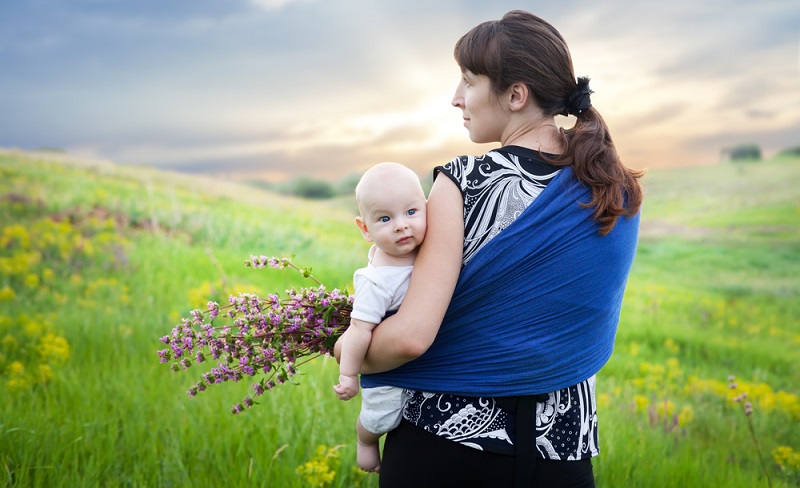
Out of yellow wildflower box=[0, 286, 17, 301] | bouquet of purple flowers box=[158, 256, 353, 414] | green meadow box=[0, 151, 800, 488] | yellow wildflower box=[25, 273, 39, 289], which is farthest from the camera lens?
yellow wildflower box=[25, 273, 39, 289]

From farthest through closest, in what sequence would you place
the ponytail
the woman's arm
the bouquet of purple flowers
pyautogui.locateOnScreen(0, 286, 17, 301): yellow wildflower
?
pyautogui.locateOnScreen(0, 286, 17, 301): yellow wildflower
the bouquet of purple flowers
the ponytail
the woman's arm

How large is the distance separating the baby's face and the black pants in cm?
54

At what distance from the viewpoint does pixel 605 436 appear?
3936mm

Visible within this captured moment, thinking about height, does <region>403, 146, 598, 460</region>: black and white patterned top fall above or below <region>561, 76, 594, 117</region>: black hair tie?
below

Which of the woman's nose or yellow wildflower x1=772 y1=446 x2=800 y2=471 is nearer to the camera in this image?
the woman's nose

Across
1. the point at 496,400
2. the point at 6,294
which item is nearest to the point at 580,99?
the point at 496,400

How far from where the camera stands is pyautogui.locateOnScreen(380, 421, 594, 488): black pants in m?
1.92

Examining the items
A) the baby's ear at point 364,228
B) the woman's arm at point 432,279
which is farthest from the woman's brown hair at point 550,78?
the baby's ear at point 364,228

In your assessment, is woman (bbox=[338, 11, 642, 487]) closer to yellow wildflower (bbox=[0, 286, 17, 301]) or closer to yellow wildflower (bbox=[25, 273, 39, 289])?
yellow wildflower (bbox=[0, 286, 17, 301])

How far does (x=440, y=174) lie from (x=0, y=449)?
2987mm

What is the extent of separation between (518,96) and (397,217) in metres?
0.49

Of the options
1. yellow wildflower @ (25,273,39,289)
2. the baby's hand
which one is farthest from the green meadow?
the baby's hand

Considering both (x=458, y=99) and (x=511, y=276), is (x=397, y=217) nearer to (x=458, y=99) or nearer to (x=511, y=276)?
(x=511, y=276)

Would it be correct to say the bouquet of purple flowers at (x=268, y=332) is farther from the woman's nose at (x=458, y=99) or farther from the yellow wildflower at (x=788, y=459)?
the yellow wildflower at (x=788, y=459)
